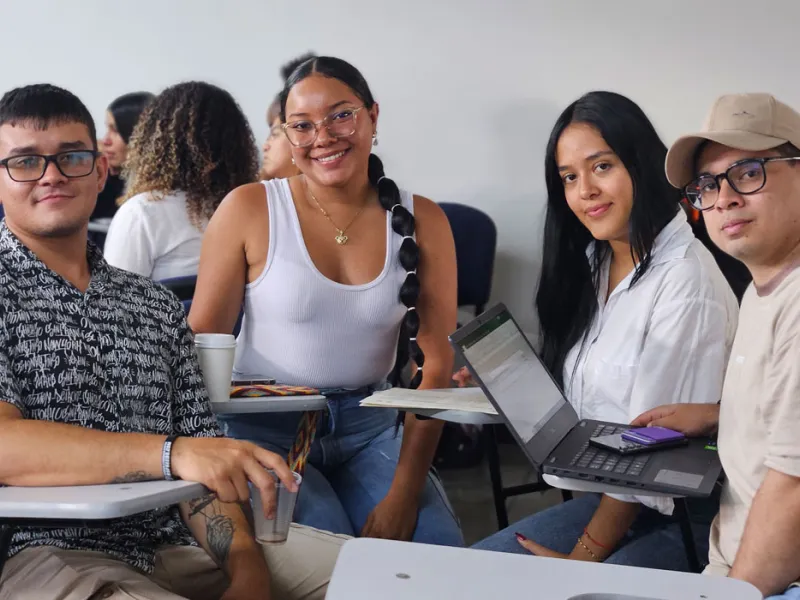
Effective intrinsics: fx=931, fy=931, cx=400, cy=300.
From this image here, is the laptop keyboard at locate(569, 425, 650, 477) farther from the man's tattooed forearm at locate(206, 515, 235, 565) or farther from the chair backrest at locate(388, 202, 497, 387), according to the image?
the chair backrest at locate(388, 202, 497, 387)

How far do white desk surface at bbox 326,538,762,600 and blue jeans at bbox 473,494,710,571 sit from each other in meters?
0.72

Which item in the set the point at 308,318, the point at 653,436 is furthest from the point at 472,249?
the point at 653,436

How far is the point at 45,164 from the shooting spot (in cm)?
169

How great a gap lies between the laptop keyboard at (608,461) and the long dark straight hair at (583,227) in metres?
0.46

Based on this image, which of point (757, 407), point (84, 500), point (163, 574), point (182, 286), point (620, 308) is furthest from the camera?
point (182, 286)

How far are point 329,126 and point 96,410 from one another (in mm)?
925

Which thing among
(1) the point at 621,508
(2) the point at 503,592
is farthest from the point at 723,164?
(2) the point at 503,592

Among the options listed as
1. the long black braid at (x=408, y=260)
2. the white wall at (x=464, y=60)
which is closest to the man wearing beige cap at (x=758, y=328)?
the long black braid at (x=408, y=260)

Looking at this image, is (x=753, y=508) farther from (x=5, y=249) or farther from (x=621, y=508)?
(x=5, y=249)

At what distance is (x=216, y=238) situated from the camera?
2.21 metres

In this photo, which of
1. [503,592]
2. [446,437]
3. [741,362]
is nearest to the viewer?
[503,592]

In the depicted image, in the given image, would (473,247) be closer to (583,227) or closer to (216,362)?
(583,227)

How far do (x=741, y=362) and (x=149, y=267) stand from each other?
2.08 metres

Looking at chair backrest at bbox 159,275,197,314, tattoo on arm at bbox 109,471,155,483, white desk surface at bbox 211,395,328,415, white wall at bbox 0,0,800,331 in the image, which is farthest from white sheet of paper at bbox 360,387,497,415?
white wall at bbox 0,0,800,331
